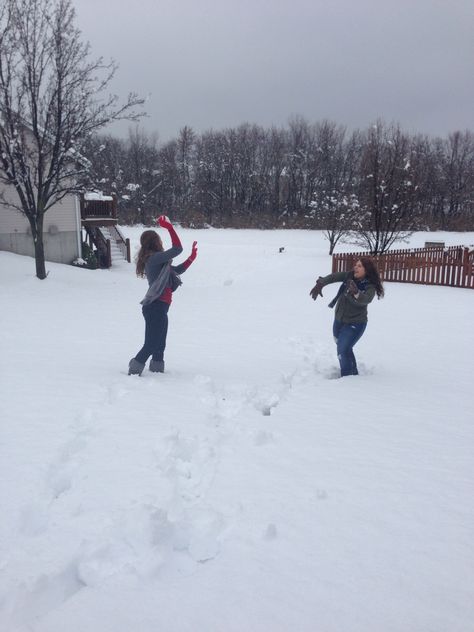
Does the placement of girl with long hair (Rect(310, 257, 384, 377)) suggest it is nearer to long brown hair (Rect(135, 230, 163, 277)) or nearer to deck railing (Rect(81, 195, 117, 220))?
long brown hair (Rect(135, 230, 163, 277))

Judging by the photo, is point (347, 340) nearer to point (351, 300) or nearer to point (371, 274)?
point (351, 300)

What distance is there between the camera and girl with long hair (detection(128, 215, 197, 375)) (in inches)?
219

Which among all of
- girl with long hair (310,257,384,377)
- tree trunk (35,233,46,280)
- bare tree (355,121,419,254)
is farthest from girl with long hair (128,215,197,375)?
bare tree (355,121,419,254)

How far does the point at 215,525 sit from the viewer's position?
2896mm

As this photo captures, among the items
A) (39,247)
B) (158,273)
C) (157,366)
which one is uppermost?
(39,247)

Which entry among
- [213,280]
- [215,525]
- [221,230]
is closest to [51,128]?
[213,280]

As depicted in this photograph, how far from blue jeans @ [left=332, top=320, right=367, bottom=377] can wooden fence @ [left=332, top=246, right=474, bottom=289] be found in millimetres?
11319

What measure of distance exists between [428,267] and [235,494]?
607 inches

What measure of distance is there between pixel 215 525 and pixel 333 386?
3.24 meters

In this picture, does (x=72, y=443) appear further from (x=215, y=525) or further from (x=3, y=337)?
(x=3, y=337)

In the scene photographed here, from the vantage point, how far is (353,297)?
6027 millimetres

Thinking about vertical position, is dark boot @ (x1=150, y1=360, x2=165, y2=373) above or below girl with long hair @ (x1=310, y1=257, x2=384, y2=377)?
below

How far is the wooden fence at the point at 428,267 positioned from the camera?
15.9 m

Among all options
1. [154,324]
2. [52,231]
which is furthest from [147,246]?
[52,231]
